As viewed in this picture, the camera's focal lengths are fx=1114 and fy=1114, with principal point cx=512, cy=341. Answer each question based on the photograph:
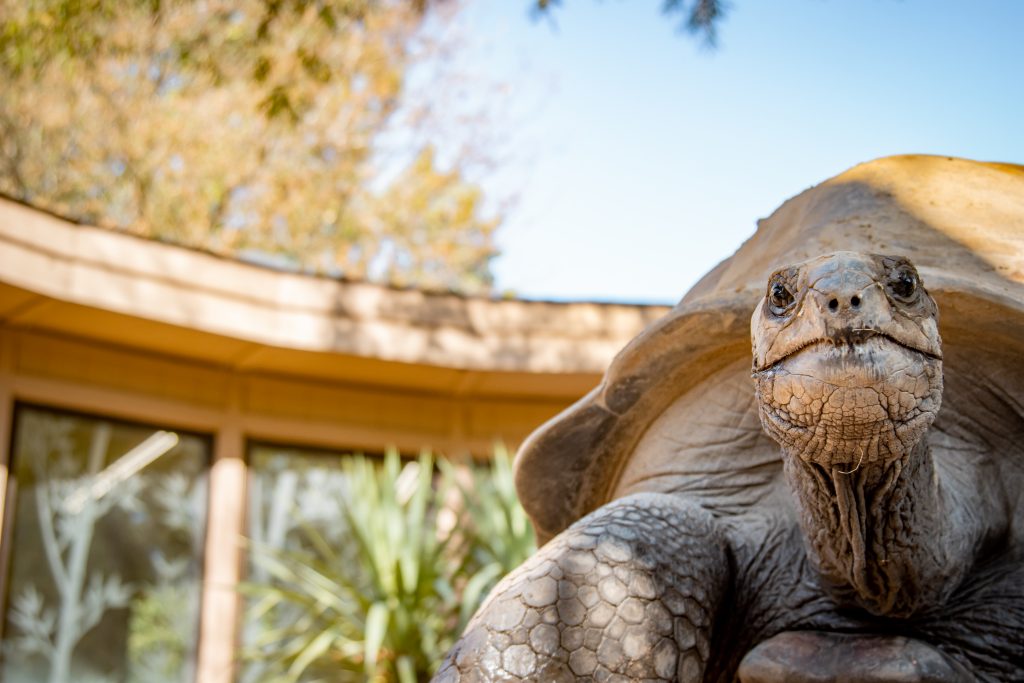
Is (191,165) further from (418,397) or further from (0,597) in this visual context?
(0,597)

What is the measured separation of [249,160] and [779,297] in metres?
12.5

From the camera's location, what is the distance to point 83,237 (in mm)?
5805

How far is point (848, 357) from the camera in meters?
1.43

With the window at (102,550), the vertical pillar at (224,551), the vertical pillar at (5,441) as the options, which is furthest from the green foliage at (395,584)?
the vertical pillar at (5,441)

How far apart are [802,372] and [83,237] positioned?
5095 mm

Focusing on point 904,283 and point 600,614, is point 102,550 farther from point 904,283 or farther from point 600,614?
point 904,283

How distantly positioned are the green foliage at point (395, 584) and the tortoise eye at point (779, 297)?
4.40m

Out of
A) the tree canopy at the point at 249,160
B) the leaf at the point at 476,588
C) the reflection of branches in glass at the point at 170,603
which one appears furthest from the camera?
the tree canopy at the point at 249,160

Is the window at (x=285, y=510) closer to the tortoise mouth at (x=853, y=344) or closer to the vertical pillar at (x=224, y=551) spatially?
the vertical pillar at (x=224, y=551)

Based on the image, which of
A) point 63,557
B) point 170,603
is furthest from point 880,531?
point 170,603

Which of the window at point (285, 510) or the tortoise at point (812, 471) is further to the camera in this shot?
the window at point (285, 510)

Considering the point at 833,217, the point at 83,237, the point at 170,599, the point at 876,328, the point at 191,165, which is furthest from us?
Result: the point at 191,165

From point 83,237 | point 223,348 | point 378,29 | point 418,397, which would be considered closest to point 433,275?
point 378,29

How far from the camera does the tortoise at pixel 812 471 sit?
1.51m
